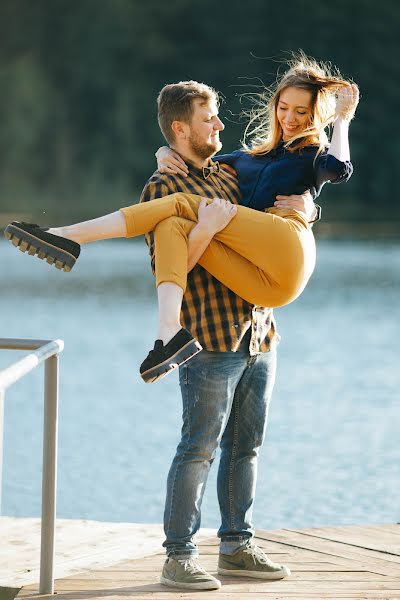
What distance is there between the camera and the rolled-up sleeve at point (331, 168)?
306 centimetres

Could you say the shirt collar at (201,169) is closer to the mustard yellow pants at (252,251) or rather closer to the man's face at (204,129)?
the man's face at (204,129)

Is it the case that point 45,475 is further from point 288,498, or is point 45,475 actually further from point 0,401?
point 288,498

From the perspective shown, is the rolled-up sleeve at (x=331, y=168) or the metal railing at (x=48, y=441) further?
the rolled-up sleeve at (x=331, y=168)

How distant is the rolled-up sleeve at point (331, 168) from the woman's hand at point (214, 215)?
27 cm

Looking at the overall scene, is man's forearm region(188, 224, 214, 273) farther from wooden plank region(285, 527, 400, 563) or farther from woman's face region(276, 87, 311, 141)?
wooden plank region(285, 527, 400, 563)

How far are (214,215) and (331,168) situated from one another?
0.34m

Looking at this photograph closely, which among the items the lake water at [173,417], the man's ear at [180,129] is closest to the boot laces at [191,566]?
the man's ear at [180,129]

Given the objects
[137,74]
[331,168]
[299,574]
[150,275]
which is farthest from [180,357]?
[137,74]

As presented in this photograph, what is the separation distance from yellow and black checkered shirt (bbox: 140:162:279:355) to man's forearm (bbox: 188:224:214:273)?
0.34ft

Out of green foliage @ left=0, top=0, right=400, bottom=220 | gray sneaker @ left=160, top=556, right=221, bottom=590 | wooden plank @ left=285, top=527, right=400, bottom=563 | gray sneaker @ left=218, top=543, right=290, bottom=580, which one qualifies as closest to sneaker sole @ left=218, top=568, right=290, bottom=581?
gray sneaker @ left=218, top=543, right=290, bottom=580

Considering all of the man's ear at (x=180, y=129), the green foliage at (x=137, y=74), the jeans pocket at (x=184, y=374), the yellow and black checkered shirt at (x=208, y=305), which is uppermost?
the green foliage at (x=137, y=74)

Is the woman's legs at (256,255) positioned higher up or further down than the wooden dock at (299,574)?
higher up

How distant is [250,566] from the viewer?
10.4 feet

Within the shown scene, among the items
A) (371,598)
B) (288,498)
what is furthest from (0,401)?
(288,498)
